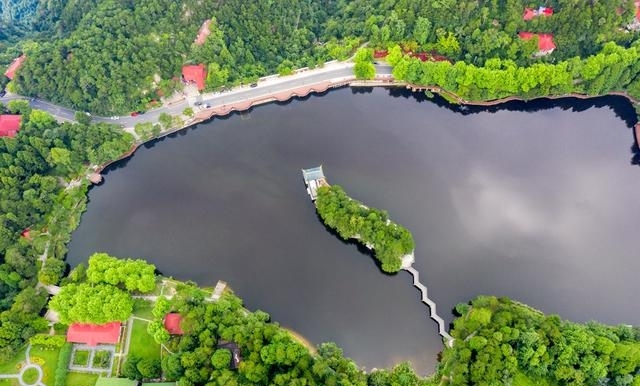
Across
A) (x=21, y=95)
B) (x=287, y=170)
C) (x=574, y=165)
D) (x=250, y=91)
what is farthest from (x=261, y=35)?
(x=574, y=165)

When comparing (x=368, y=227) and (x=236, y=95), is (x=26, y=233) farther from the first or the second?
(x=368, y=227)

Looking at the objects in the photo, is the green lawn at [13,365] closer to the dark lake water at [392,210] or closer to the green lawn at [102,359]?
the green lawn at [102,359]

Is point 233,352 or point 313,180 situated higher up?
point 313,180

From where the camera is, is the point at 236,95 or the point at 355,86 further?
the point at 355,86

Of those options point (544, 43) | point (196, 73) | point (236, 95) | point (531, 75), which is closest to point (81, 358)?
point (236, 95)

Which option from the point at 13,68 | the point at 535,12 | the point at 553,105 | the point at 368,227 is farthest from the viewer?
the point at 13,68

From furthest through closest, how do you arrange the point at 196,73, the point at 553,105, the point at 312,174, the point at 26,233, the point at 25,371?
the point at 196,73 → the point at 553,105 → the point at 312,174 → the point at 26,233 → the point at 25,371
